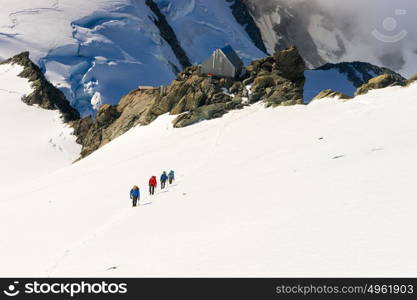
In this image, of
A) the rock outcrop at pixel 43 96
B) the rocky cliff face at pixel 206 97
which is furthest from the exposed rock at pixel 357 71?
the rocky cliff face at pixel 206 97

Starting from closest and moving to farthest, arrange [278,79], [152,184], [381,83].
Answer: [152,184]
[381,83]
[278,79]

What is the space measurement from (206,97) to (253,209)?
36445mm

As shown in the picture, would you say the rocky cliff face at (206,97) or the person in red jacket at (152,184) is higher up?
the rocky cliff face at (206,97)

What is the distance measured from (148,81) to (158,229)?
103 m

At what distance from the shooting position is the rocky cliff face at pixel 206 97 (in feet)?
160

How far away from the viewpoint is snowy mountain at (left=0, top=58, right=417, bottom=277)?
38.8 feet

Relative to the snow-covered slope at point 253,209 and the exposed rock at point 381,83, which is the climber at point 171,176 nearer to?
the snow-covered slope at point 253,209

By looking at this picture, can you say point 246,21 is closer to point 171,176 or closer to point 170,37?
point 170,37

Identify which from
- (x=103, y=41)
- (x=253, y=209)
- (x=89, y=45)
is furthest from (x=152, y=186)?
(x=103, y=41)

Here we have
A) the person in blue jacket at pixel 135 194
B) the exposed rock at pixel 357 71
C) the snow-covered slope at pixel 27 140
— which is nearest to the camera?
the person in blue jacket at pixel 135 194

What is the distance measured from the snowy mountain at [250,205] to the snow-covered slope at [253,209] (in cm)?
6

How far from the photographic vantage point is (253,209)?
54.6 feet

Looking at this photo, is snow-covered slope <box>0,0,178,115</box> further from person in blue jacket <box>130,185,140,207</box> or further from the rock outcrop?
person in blue jacket <box>130,185,140,207</box>

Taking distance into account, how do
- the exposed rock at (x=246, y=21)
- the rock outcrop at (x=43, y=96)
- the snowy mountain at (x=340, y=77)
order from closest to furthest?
the rock outcrop at (x=43, y=96)
the snowy mountain at (x=340, y=77)
the exposed rock at (x=246, y=21)
